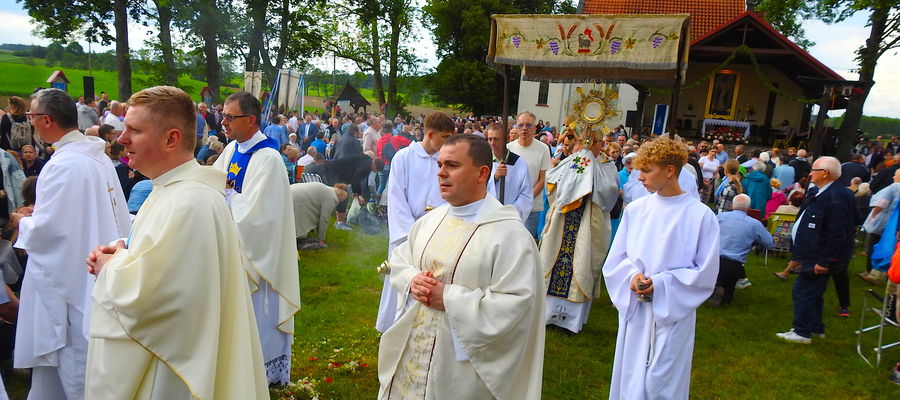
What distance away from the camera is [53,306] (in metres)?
3.57

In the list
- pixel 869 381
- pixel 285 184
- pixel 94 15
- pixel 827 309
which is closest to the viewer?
pixel 285 184

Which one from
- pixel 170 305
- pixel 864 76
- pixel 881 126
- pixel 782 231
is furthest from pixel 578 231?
pixel 881 126

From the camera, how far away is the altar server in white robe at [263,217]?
4.13 meters

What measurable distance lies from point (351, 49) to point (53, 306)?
122 ft

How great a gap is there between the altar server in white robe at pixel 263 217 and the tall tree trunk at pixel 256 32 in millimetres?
25892

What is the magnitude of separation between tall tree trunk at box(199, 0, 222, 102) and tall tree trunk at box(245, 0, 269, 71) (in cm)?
214

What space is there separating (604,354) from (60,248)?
4.70 meters

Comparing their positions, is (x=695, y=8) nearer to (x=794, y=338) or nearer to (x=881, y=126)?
(x=794, y=338)

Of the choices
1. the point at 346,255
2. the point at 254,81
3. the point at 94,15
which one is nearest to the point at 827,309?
the point at 346,255

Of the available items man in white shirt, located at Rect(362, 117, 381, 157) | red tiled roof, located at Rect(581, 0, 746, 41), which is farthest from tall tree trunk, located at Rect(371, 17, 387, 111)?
man in white shirt, located at Rect(362, 117, 381, 157)

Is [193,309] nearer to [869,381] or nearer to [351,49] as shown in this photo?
[869,381]

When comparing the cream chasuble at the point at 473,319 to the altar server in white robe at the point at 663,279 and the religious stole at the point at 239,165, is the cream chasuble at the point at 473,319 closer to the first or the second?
the altar server in white robe at the point at 663,279

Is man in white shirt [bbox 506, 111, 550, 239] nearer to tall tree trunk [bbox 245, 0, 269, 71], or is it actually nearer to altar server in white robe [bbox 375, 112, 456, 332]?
altar server in white robe [bbox 375, 112, 456, 332]

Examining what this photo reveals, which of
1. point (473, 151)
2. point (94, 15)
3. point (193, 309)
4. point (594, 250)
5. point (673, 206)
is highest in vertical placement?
point (94, 15)
